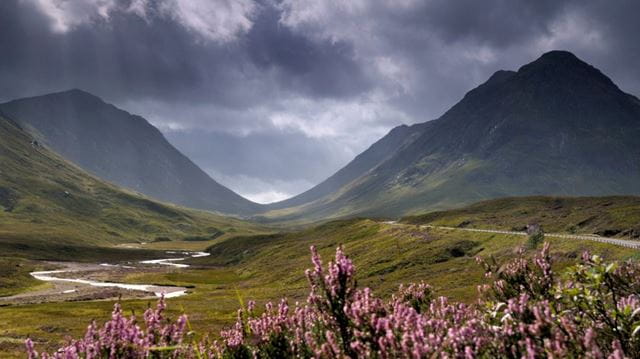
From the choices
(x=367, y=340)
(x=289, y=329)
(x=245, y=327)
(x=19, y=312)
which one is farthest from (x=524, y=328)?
(x=19, y=312)

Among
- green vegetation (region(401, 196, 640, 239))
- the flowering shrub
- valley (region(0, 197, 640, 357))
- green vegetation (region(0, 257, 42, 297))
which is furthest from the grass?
the flowering shrub

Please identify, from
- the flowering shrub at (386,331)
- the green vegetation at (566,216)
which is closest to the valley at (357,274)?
the green vegetation at (566,216)

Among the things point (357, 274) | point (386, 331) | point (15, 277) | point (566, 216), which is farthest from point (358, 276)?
point (15, 277)

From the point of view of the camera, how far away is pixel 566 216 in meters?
142

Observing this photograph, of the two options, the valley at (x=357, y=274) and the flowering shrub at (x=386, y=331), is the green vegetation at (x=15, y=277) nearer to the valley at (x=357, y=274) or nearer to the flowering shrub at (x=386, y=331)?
the valley at (x=357, y=274)

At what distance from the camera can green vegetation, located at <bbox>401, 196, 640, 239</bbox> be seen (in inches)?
4368

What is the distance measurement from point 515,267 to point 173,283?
488 feet

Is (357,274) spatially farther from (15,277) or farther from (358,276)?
(15,277)

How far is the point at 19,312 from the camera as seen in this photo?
91625 mm

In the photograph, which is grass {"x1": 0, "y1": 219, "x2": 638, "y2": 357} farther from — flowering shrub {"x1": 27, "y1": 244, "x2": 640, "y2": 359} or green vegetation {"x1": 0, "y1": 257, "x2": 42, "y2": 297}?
flowering shrub {"x1": 27, "y1": 244, "x2": 640, "y2": 359}

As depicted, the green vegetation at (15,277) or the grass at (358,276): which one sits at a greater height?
the green vegetation at (15,277)

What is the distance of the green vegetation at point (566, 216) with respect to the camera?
11094 centimetres

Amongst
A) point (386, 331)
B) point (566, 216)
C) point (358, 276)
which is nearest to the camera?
point (386, 331)

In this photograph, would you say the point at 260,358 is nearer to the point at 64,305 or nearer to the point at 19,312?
the point at 19,312
